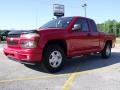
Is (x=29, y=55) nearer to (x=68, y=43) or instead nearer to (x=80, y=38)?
→ (x=68, y=43)

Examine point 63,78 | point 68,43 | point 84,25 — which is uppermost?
point 84,25

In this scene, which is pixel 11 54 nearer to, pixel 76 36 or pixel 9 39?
pixel 9 39

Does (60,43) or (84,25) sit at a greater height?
(84,25)

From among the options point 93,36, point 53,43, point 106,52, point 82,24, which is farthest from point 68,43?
point 106,52

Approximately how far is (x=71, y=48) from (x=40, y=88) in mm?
2913

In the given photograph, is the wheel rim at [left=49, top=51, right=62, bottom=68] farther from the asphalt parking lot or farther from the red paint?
the red paint

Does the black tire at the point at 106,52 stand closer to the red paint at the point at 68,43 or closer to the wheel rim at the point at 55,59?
the red paint at the point at 68,43

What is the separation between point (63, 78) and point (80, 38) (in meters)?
2.34

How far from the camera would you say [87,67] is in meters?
9.66

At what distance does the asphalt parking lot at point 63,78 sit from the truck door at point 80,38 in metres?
0.66

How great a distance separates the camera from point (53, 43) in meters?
8.51

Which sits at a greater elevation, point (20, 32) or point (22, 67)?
point (20, 32)

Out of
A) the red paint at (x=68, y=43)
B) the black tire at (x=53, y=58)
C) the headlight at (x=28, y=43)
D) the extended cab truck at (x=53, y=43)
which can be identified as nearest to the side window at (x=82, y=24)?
the extended cab truck at (x=53, y=43)

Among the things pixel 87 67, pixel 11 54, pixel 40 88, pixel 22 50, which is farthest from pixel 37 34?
pixel 87 67
